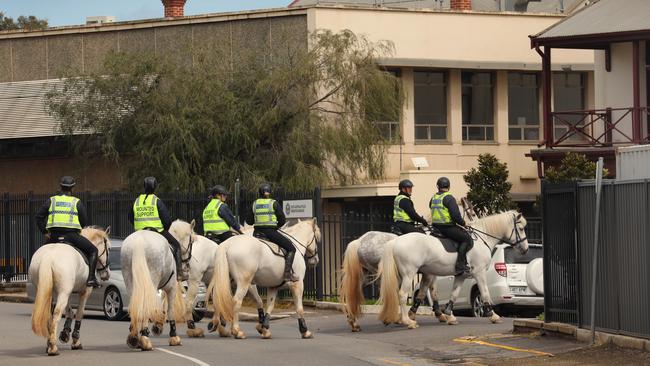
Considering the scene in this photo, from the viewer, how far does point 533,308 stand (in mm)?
27844

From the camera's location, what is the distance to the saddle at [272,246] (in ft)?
71.4

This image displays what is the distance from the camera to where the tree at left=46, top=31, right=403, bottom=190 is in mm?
38281

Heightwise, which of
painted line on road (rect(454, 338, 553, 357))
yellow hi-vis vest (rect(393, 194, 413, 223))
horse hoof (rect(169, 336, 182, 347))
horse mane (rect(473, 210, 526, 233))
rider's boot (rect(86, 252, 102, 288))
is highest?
yellow hi-vis vest (rect(393, 194, 413, 223))

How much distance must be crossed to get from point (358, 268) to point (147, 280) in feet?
16.4

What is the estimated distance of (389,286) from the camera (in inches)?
880

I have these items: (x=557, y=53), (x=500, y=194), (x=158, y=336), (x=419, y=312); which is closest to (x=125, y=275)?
(x=158, y=336)

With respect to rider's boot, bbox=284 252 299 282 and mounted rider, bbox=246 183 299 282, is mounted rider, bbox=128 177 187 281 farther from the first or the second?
rider's boot, bbox=284 252 299 282

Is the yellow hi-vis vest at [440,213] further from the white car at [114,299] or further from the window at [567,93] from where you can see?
the window at [567,93]

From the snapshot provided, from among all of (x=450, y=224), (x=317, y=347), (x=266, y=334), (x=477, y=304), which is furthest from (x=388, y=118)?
(x=317, y=347)

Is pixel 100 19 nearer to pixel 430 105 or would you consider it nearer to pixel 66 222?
pixel 430 105

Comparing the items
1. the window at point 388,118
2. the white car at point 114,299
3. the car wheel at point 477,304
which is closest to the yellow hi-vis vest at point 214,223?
the white car at point 114,299

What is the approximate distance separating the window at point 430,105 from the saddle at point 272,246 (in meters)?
22.9

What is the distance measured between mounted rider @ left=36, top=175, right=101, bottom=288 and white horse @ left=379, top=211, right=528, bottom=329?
5.25 meters

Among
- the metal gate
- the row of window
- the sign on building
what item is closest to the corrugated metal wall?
the metal gate
